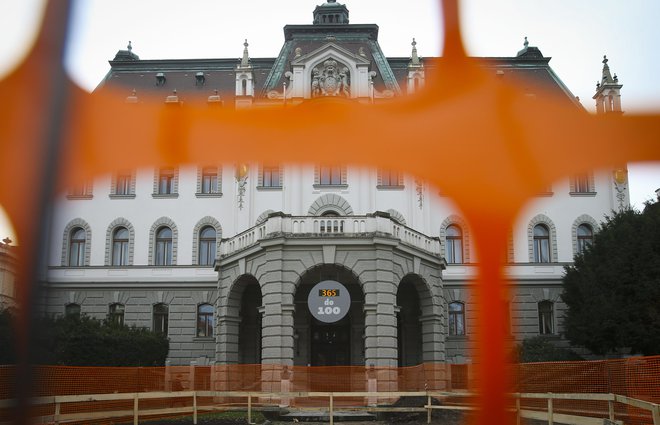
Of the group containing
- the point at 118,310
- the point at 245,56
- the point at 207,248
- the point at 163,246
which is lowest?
the point at 118,310

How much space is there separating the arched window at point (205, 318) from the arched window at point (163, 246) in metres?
2.83

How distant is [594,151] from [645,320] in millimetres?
24583

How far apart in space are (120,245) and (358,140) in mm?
31970

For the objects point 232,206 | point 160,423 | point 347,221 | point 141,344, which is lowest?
point 160,423

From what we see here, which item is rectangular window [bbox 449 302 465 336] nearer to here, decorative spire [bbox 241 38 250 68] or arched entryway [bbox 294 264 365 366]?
arched entryway [bbox 294 264 365 366]

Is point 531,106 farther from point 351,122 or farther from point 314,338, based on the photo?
point 314,338

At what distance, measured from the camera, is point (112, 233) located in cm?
3175

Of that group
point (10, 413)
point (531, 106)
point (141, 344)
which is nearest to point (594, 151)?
point (531, 106)

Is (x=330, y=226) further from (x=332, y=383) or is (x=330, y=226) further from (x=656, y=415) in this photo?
(x=656, y=415)

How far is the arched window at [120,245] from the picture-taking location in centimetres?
3191

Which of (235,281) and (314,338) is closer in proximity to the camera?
(235,281)

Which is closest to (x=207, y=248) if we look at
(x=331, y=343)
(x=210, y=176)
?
(x=331, y=343)

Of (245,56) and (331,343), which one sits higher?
(245,56)

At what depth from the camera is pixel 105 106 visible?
5.48ft
